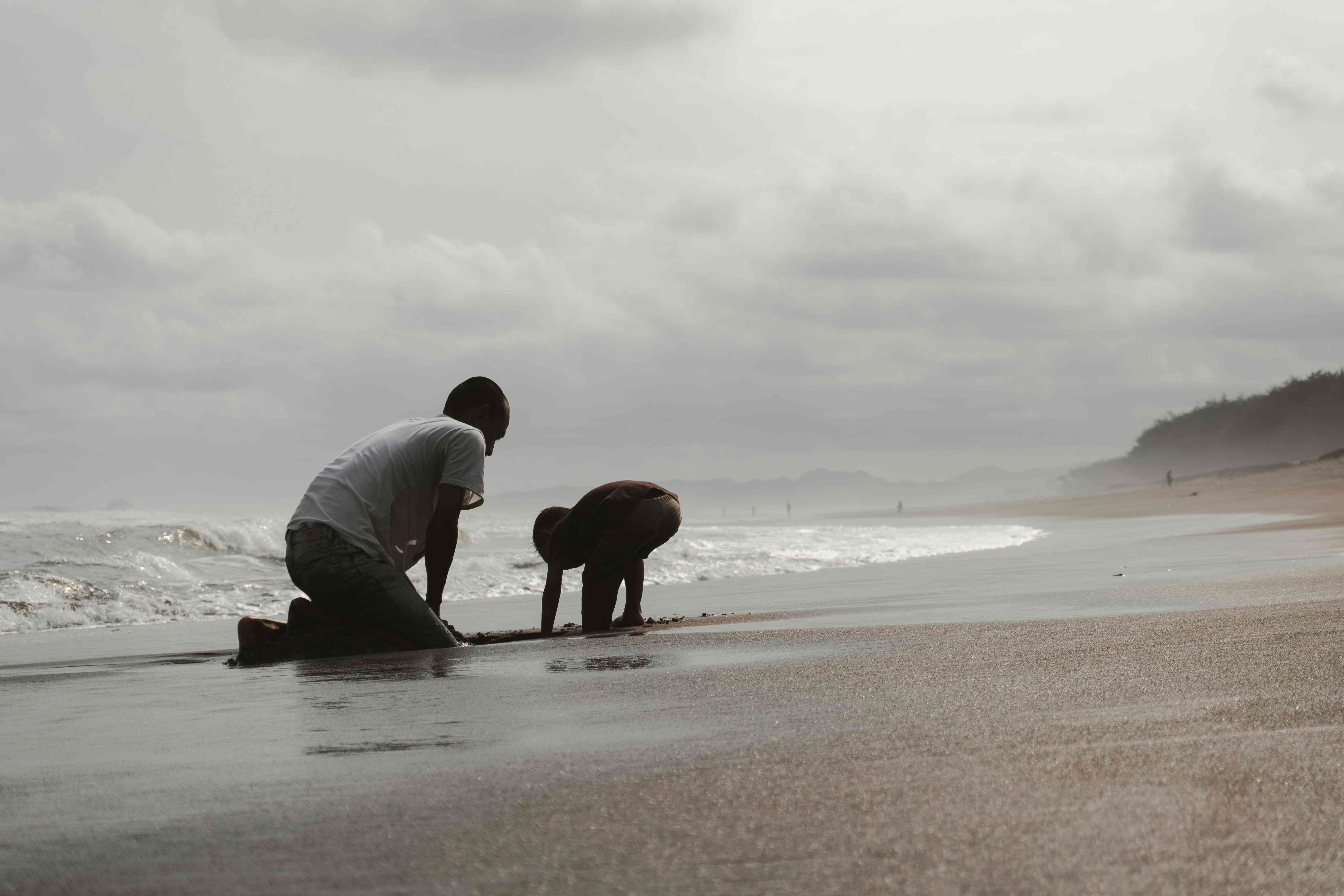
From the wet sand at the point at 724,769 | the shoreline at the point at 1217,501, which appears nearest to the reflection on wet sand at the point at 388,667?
the wet sand at the point at 724,769

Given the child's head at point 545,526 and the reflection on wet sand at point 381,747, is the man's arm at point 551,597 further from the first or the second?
the reflection on wet sand at point 381,747

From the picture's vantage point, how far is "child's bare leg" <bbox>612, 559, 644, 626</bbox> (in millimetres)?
5930

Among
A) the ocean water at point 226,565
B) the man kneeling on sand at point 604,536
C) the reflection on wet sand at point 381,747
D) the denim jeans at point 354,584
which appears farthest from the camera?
the ocean water at point 226,565

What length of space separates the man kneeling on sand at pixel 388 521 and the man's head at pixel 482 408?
0.11m

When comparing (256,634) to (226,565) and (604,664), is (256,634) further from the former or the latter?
(226,565)

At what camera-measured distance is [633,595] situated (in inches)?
235

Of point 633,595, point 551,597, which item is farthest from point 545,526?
point 633,595

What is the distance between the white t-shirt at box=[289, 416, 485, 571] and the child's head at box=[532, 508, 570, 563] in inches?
35.4

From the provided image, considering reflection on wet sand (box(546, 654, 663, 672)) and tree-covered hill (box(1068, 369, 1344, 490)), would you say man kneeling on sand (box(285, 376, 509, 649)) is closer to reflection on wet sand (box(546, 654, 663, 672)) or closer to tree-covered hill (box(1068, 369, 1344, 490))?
reflection on wet sand (box(546, 654, 663, 672))

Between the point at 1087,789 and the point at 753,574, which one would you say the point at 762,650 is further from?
the point at 753,574

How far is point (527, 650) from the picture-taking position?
4.72m

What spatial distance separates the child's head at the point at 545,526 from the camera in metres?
5.66

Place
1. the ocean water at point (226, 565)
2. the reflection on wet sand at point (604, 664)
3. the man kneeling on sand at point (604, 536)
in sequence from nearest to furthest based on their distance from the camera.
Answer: the reflection on wet sand at point (604, 664)
the man kneeling on sand at point (604, 536)
the ocean water at point (226, 565)

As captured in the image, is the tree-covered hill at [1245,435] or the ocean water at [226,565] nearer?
the ocean water at [226,565]
